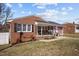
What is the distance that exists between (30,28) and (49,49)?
1.44ft

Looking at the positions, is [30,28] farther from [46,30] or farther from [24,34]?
[46,30]

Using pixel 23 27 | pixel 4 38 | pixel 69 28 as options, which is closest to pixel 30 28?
pixel 23 27

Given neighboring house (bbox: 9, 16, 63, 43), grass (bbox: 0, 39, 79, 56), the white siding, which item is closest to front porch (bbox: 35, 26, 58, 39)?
neighboring house (bbox: 9, 16, 63, 43)

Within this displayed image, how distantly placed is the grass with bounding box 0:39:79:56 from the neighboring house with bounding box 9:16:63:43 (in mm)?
132

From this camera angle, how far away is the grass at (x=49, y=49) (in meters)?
23.5

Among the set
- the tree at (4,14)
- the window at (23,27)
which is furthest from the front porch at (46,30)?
the tree at (4,14)

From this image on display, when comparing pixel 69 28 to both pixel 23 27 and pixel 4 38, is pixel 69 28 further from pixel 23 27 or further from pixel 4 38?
A: pixel 4 38

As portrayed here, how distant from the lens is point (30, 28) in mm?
23594

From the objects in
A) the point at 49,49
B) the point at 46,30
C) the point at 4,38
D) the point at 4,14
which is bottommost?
the point at 49,49

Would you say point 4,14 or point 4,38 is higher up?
point 4,14

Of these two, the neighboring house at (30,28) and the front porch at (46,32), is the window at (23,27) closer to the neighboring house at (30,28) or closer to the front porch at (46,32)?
the neighboring house at (30,28)

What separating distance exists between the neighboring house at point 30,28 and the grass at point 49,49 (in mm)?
132

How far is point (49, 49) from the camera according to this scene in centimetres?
2356

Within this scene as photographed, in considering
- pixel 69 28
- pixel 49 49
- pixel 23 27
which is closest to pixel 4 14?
pixel 23 27
